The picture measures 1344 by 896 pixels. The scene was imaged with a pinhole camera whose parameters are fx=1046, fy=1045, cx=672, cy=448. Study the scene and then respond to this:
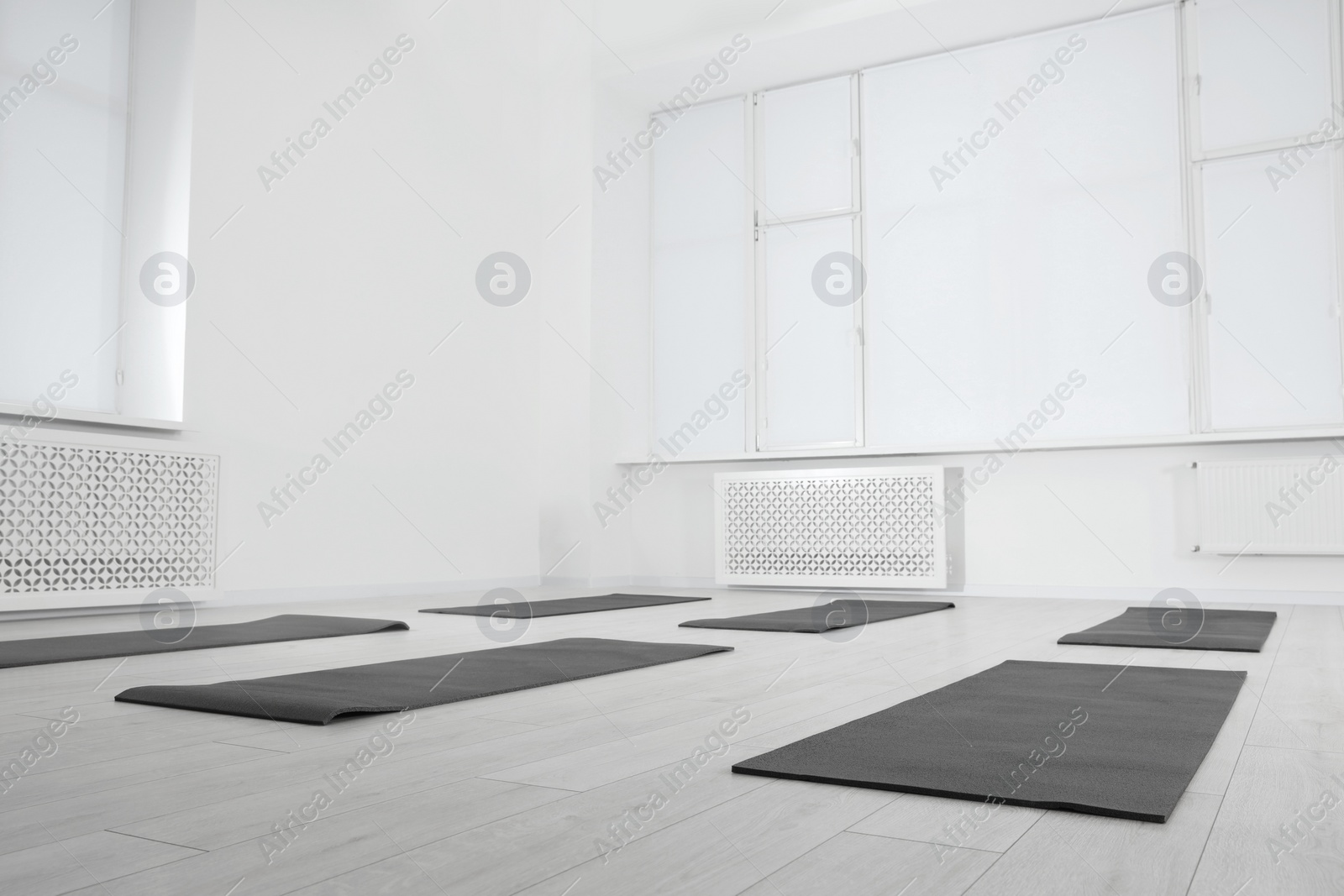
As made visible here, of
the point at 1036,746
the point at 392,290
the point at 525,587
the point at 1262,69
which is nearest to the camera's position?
the point at 1036,746

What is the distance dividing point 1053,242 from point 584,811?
462 centimetres

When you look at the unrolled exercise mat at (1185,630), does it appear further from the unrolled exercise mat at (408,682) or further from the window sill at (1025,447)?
the unrolled exercise mat at (408,682)

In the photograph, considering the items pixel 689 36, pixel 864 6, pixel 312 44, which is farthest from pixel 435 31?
pixel 864 6

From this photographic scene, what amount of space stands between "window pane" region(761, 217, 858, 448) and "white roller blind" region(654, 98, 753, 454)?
167 millimetres

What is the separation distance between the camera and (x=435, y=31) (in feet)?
17.5

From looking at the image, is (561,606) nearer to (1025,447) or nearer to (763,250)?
(1025,447)

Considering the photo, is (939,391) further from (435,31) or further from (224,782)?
(224,782)

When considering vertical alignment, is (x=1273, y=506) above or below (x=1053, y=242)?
below

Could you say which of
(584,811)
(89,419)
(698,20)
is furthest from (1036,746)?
(698,20)

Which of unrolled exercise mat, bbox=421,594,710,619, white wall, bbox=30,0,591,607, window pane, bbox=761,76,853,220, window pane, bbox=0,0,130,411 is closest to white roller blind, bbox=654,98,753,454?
window pane, bbox=761,76,853,220

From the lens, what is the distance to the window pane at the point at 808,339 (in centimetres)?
555

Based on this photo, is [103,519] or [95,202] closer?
[103,519]

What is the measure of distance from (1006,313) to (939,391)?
0.50 m

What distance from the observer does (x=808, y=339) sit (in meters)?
5.66
